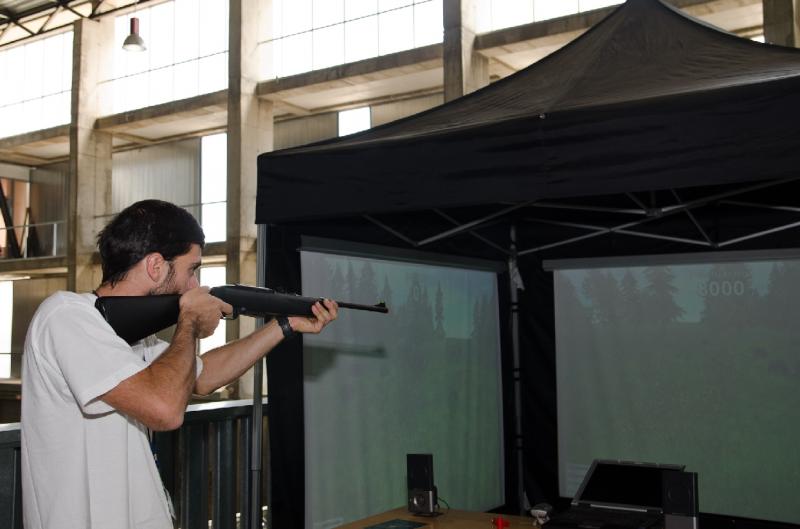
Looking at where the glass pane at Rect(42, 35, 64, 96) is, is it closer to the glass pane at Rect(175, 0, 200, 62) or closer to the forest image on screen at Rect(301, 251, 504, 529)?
the glass pane at Rect(175, 0, 200, 62)

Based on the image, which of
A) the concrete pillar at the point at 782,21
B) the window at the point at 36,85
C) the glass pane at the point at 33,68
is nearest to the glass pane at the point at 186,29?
the window at the point at 36,85

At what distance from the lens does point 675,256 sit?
4.75 meters

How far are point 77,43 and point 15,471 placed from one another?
15950mm

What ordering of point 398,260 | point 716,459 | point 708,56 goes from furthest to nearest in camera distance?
point 716,459, point 398,260, point 708,56

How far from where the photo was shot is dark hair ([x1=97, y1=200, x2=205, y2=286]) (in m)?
1.89

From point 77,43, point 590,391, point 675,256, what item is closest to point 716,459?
point 590,391

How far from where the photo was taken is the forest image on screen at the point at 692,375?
4504 mm

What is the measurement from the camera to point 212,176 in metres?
17.4

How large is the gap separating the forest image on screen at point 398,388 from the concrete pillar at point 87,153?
13.0 metres

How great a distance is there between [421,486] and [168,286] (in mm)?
1974

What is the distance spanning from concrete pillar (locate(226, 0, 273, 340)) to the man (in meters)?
12.0

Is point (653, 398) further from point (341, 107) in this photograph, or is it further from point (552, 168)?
point (341, 107)

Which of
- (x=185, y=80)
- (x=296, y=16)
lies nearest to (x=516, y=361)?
(x=296, y=16)

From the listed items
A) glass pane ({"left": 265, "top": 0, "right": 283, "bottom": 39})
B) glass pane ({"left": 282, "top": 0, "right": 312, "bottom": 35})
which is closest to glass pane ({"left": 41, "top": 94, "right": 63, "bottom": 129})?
glass pane ({"left": 265, "top": 0, "right": 283, "bottom": 39})
